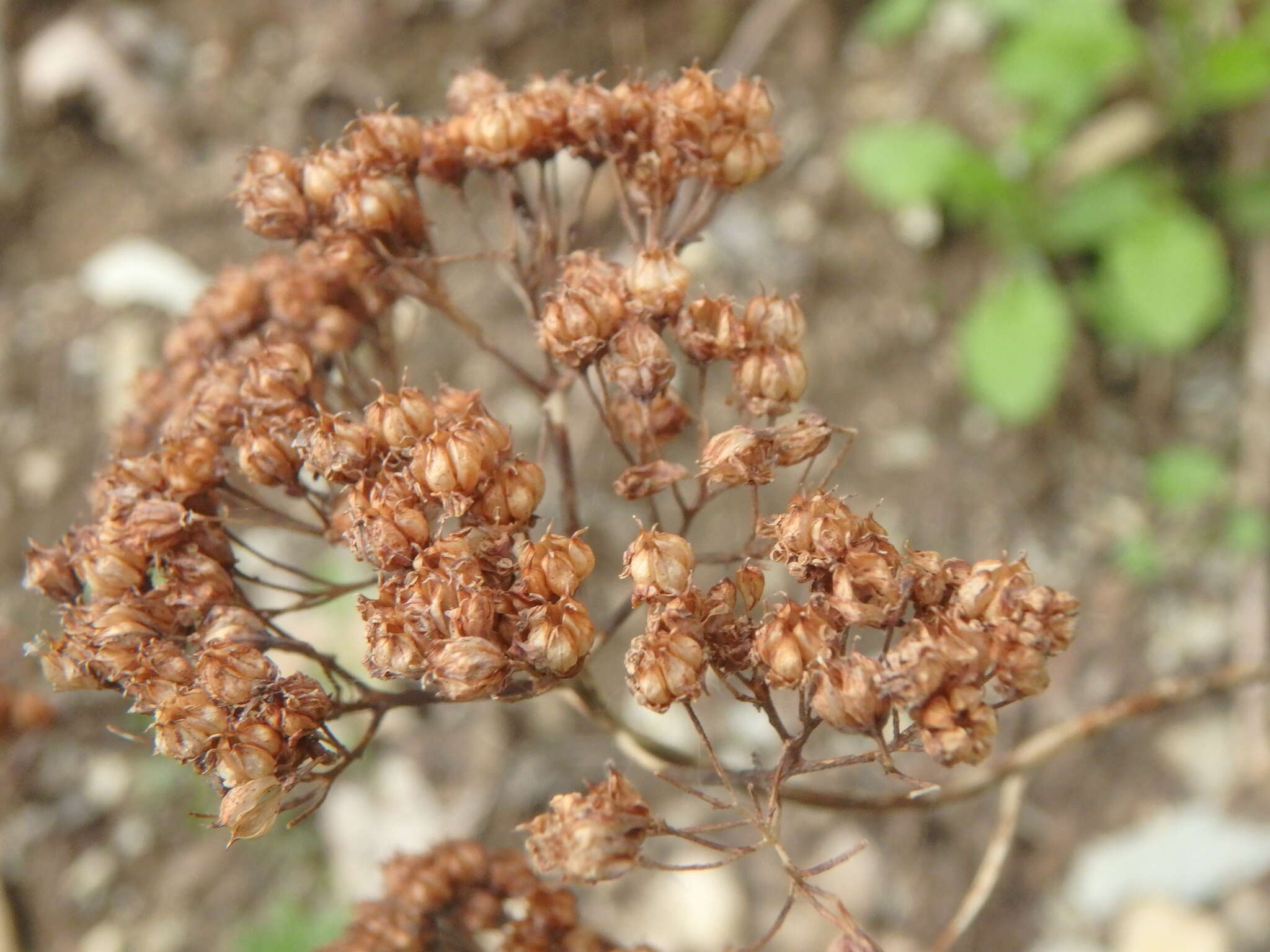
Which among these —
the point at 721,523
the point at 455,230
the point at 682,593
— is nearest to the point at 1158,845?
the point at 721,523

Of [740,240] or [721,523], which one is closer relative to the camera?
[721,523]

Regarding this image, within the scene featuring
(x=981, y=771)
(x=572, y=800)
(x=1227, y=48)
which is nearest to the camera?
(x=572, y=800)

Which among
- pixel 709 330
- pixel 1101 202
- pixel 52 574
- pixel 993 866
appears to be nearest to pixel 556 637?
pixel 709 330

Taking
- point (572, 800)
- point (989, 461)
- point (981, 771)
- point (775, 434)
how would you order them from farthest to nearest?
point (989, 461)
point (981, 771)
point (775, 434)
point (572, 800)

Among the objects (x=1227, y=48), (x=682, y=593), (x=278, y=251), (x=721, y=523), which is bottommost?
(x=682, y=593)

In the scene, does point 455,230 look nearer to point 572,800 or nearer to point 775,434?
point 775,434

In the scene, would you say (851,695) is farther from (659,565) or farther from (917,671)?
(659,565)

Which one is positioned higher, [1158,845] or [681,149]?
[1158,845]
